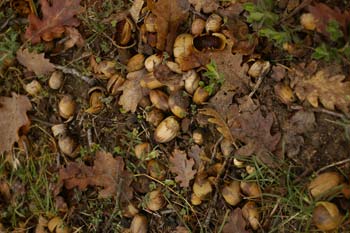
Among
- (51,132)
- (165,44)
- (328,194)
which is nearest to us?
(328,194)

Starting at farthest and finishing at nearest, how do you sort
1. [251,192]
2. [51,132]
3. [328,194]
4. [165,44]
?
[51,132] → [165,44] → [251,192] → [328,194]

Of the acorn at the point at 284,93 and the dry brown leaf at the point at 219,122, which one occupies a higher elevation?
the acorn at the point at 284,93

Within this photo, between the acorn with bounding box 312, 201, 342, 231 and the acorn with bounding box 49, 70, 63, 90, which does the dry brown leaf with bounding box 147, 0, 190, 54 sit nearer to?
the acorn with bounding box 49, 70, 63, 90

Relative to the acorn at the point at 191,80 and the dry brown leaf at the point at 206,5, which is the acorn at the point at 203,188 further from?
the dry brown leaf at the point at 206,5

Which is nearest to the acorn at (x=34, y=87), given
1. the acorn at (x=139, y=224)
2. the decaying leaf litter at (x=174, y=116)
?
the decaying leaf litter at (x=174, y=116)

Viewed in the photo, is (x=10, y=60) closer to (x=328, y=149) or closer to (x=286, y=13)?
(x=286, y=13)

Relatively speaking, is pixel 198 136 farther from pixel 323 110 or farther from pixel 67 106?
pixel 67 106

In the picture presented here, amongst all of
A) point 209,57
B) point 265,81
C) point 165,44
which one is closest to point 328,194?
point 265,81

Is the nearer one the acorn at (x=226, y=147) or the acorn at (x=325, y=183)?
the acorn at (x=325, y=183)
